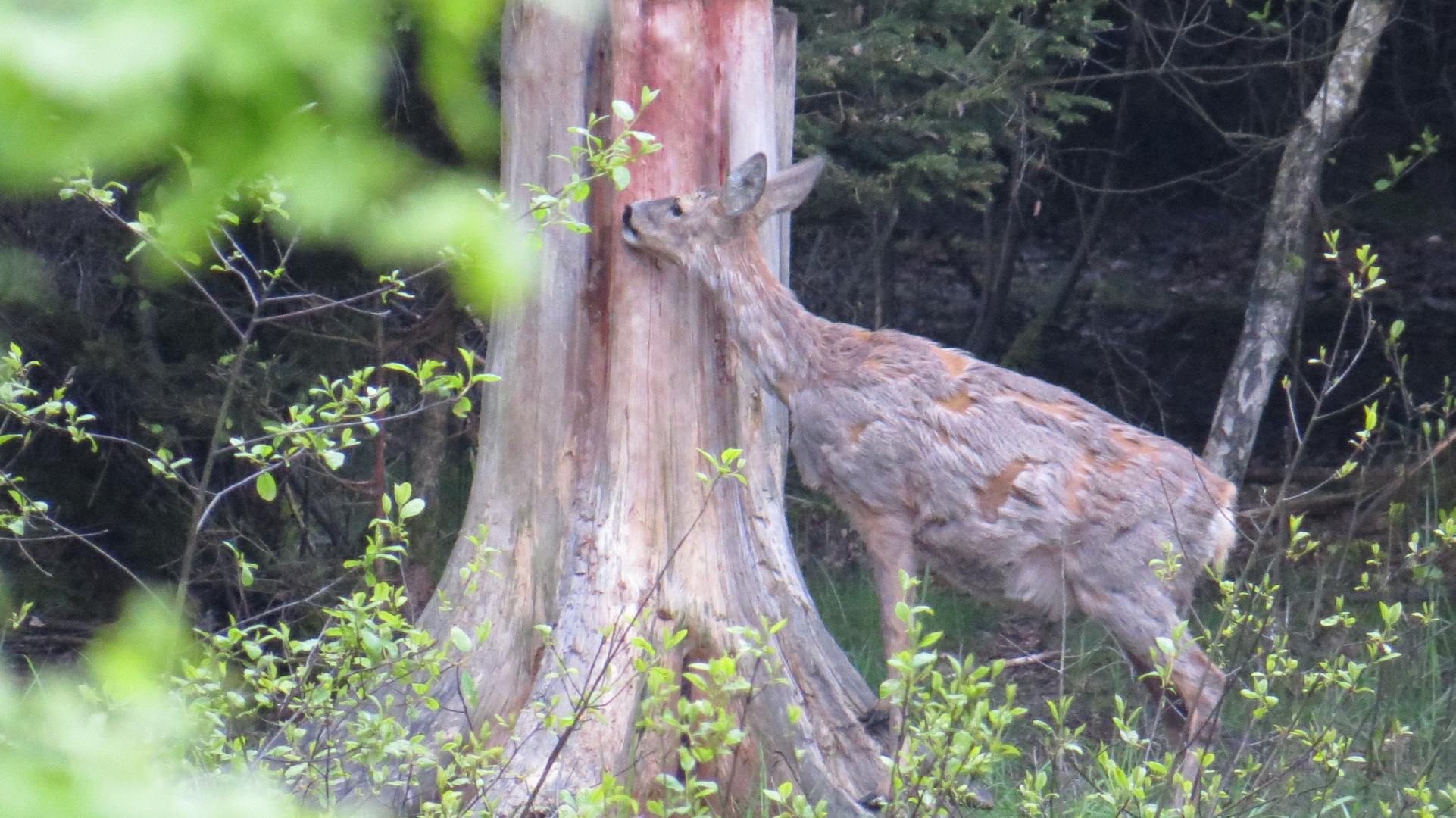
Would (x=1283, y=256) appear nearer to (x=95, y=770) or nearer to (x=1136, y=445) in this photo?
(x=1136, y=445)

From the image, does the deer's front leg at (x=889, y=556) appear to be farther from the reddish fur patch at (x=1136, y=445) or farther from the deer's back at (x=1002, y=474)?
the reddish fur patch at (x=1136, y=445)

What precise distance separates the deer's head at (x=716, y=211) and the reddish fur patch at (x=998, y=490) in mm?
1377

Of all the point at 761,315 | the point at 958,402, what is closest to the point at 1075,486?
the point at 958,402

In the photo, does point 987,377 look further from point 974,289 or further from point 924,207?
point 974,289

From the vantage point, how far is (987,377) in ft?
19.2

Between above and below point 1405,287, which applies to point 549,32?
above

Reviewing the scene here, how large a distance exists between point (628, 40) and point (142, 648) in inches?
154

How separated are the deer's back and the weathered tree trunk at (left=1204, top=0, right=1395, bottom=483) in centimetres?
243

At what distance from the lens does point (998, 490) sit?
18.5 feet

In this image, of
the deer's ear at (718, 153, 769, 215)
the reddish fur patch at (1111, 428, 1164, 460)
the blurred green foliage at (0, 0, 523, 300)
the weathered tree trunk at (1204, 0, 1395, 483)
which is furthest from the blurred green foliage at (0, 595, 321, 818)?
the weathered tree trunk at (1204, 0, 1395, 483)

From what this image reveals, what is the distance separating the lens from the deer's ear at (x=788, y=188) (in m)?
5.70


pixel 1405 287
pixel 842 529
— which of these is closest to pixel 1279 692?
pixel 842 529

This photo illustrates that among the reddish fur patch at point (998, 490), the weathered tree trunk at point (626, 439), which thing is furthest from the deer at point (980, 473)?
the weathered tree trunk at point (626, 439)

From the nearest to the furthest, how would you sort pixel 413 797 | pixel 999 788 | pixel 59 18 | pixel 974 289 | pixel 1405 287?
pixel 59 18 → pixel 413 797 → pixel 999 788 → pixel 1405 287 → pixel 974 289
